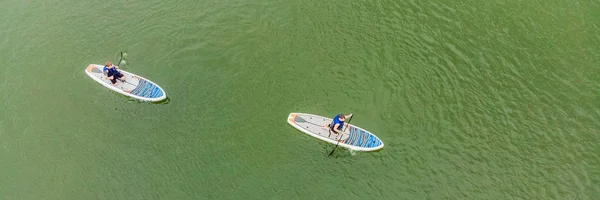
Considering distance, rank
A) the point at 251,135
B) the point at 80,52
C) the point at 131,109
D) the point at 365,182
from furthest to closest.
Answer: the point at 80,52 < the point at 131,109 < the point at 251,135 < the point at 365,182

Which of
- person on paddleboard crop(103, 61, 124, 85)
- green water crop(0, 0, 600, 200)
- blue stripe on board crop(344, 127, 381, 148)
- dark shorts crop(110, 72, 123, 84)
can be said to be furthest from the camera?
dark shorts crop(110, 72, 123, 84)

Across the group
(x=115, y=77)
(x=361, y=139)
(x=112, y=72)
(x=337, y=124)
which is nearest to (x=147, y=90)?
(x=115, y=77)

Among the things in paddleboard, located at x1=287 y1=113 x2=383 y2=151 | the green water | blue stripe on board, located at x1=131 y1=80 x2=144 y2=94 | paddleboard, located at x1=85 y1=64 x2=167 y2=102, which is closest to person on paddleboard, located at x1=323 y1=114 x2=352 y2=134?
paddleboard, located at x1=287 y1=113 x2=383 y2=151

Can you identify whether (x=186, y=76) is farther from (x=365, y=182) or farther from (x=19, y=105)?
(x=365, y=182)

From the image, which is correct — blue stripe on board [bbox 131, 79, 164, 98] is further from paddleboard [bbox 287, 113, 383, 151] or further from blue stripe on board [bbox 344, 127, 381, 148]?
blue stripe on board [bbox 344, 127, 381, 148]

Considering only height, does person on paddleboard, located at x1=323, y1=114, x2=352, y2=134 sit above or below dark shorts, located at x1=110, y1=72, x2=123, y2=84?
below

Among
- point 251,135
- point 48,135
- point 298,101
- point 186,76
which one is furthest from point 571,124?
point 48,135
